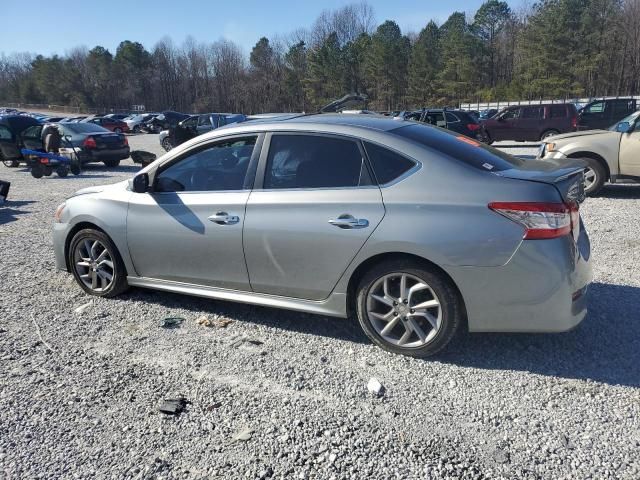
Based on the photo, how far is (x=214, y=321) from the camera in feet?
14.4

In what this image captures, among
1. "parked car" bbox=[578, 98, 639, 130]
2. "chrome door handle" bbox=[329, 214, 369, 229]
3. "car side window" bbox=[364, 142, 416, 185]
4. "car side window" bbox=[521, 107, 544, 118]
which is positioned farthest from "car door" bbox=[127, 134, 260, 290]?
"parked car" bbox=[578, 98, 639, 130]

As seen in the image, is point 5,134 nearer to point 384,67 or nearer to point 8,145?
point 8,145

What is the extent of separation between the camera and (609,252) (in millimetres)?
5867

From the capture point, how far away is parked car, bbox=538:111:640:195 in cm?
873

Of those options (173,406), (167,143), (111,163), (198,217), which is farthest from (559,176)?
(167,143)

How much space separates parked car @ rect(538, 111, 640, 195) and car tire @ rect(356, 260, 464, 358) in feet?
20.7

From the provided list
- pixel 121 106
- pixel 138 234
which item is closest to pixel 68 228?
pixel 138 234

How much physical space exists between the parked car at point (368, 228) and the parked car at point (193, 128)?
17.5 meters

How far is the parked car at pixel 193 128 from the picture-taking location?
72.1 feet

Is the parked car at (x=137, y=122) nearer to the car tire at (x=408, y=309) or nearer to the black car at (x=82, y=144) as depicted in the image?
the black car at (x=82, y=144)

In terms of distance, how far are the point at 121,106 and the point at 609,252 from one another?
340ft

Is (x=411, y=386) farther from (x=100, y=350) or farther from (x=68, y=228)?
(x=68, y=228)

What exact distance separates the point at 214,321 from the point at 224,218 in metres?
0.95

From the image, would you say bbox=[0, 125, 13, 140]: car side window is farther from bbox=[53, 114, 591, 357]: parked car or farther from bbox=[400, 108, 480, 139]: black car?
bbox=[53, 114, 591, 357]: parked car
